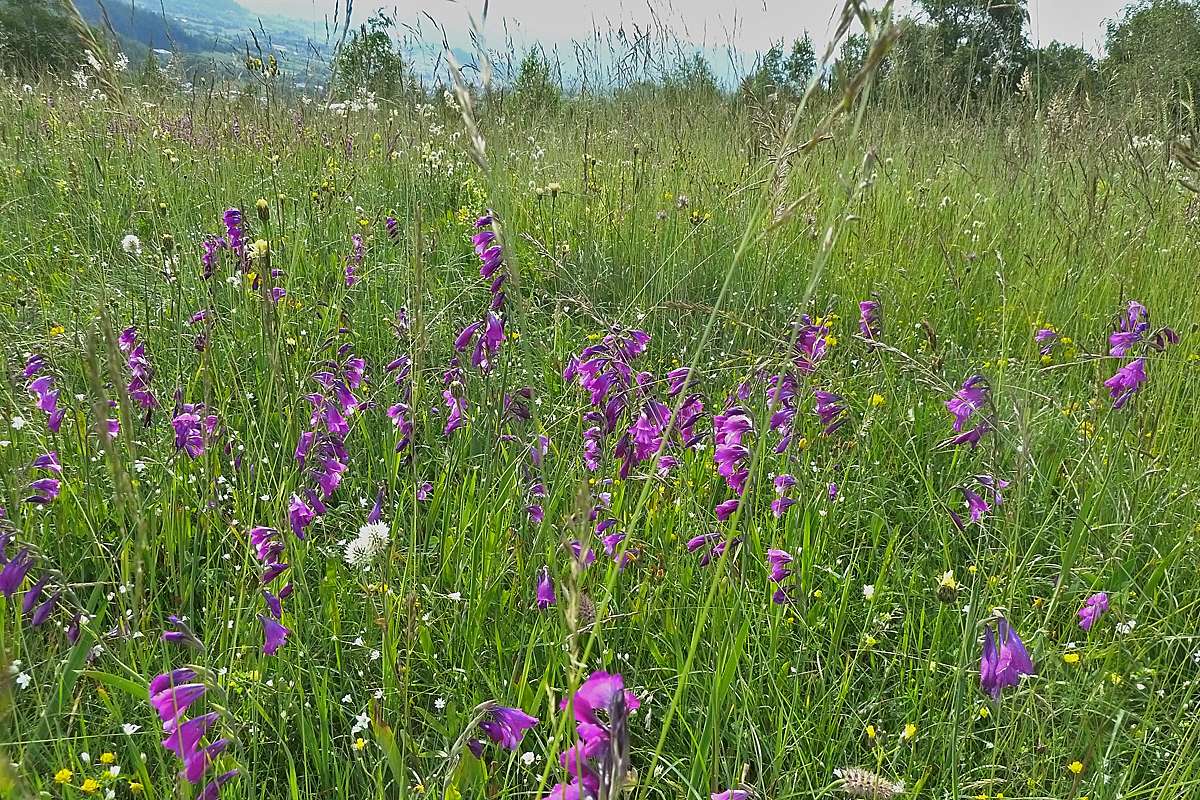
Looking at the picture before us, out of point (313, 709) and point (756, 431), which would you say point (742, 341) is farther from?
point (313, 709)

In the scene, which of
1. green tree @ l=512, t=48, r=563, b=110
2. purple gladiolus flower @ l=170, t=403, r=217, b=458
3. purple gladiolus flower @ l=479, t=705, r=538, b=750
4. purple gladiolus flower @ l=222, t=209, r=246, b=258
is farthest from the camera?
green tree @ l=512, t=48, r=563, b=110

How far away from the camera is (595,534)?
1760 mm

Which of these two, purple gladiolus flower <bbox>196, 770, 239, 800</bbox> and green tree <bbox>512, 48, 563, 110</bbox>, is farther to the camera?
green tree <bbox>512, 48, 563, 110</bbox>

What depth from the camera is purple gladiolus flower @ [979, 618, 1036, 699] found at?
3.63 feet

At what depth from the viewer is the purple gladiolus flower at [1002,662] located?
1.11 meters

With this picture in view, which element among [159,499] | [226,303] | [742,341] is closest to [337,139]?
[226,303]

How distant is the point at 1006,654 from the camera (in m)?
1.12

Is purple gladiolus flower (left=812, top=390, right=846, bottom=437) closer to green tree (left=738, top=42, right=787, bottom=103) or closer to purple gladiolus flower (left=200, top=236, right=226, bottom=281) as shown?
purple gladiolus flower (left=200, top=236, right=226, bottom=281)

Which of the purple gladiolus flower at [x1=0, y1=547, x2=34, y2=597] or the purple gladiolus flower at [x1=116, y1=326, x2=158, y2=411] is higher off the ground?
the purple gladiolus flower at [x1=116, y1=326, x2=158, y2=411]

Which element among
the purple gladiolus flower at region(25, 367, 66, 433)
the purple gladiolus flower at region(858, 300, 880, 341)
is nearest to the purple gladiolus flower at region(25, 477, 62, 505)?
the purple gladiolus flower at region(25, 367, 66, 433)

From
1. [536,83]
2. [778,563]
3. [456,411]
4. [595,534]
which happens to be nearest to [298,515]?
[456,411]

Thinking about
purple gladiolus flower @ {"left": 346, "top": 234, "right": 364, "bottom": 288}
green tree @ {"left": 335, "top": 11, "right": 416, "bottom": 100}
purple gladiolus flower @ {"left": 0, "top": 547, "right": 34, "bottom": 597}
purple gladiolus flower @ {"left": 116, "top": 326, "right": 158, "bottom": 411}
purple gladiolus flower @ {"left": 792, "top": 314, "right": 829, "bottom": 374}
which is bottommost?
purple gladiolus flower @ {"left": 0, "top": 547, "right": 34, "bottom": 597}

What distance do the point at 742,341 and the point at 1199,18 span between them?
8.43 metres

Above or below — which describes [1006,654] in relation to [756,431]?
below
